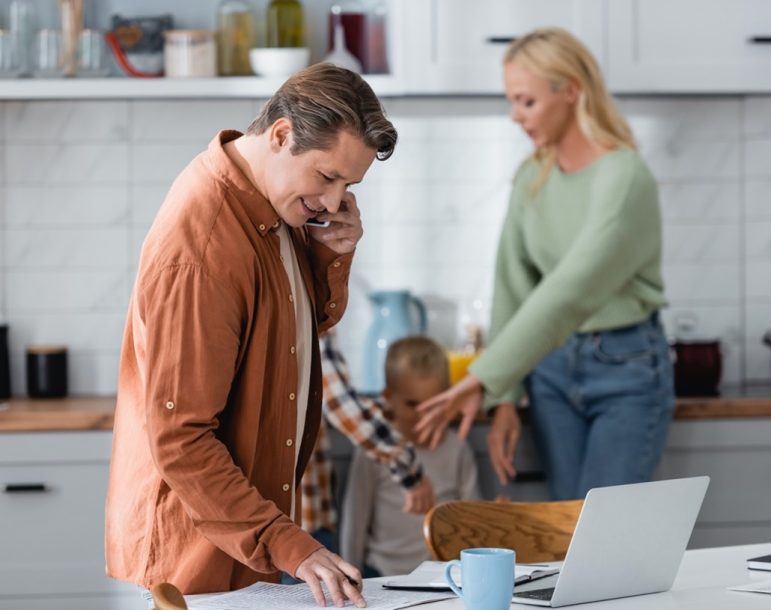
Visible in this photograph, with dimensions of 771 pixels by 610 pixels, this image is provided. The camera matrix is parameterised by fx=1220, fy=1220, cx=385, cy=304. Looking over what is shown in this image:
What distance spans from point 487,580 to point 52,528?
2003mm

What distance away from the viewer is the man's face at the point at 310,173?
5.49 ft

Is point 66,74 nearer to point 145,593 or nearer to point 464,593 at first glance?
point 145,593

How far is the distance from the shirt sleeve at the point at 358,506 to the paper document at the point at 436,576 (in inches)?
52.0

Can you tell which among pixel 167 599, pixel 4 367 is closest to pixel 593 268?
pixel 167 599

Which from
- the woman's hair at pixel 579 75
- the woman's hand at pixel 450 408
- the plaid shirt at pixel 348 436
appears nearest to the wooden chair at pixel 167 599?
the plaid shirt at pixel 348 436

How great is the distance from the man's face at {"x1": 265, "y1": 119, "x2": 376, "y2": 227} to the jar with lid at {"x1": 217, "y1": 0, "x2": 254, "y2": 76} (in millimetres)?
1908

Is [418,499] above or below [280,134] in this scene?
below

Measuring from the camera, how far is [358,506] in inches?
125

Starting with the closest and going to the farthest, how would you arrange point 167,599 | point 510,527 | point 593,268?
point 167,599, point 510,527, point 593,268

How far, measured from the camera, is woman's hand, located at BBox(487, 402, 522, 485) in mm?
3143

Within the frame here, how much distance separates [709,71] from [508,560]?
7.60 ft

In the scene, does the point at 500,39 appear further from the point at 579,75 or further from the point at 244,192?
the point at 244,192

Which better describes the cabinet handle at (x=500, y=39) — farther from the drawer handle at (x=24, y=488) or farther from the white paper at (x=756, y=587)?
the white paper at (x=756, y=587)

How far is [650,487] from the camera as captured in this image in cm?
158
